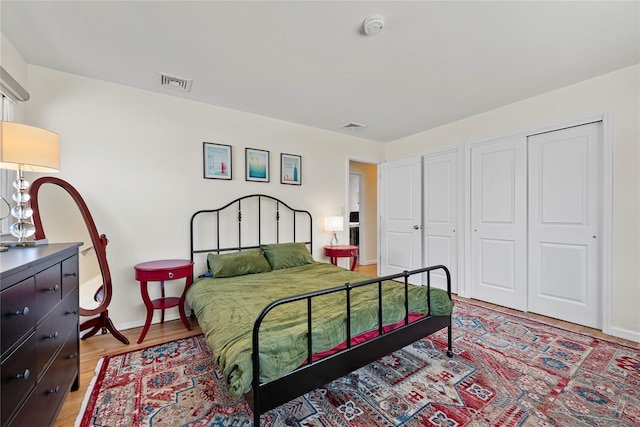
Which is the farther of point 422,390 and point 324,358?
point 422,390

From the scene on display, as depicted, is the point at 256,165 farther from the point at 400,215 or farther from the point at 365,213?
the point at 365,213

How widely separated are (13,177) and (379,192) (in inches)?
178

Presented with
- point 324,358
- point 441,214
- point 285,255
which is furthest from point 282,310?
point 441,214

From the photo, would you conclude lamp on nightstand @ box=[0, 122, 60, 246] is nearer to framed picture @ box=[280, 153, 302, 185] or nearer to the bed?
the bed

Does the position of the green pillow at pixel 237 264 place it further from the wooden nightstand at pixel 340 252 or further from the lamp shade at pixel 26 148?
the lamp shade at pixel 26 148

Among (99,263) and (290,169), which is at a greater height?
(290,169)

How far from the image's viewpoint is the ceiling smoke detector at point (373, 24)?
1.83 m

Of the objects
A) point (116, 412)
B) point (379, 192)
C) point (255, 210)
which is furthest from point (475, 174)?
point (116, 412)

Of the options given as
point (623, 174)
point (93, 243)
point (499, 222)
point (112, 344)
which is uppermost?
point (623, 174)

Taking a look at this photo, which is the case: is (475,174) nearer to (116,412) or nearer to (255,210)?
(255,210)

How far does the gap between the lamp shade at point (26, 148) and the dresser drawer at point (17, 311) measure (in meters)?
0.97

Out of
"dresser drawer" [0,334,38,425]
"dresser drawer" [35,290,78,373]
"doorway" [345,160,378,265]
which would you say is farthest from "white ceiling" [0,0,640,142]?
"doorway" [345,160,378,265]

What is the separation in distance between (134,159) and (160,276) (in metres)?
1.25

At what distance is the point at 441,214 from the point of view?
4.11 metres
